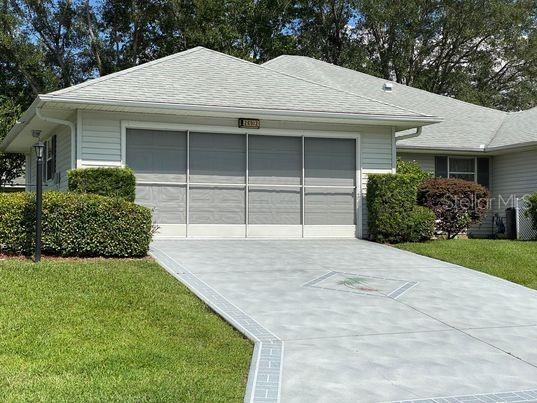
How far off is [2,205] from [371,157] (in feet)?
28.2

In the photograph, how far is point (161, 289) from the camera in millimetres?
7812

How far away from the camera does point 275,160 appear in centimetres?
1403

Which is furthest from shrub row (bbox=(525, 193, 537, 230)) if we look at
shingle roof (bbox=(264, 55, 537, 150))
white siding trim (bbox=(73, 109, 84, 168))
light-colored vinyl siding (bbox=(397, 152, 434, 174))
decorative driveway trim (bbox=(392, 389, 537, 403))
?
decorative driveway trim (bbox=(392, 389, 537, 403))

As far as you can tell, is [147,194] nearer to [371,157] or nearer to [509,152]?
[371,157]

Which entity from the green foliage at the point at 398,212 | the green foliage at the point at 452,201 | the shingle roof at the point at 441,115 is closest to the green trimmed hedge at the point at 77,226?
the green foliage at the point at 398,212

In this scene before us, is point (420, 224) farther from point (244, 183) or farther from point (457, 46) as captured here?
point (457, 46)

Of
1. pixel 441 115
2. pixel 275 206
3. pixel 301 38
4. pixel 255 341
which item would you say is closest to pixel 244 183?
pixel 275 206

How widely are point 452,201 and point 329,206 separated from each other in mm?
3134

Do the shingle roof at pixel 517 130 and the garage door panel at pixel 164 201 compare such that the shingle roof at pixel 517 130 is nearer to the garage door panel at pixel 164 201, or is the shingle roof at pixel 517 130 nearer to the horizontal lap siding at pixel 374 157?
the horizontal lap siding at pixel 374 157

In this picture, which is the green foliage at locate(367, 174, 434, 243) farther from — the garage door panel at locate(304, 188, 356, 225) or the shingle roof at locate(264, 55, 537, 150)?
the shingle roof at locate(264, 55, 537, 150)

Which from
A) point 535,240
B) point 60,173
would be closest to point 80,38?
point 60,173

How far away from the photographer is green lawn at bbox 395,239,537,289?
35.1 ft

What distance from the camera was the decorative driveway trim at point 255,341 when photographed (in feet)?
15.2

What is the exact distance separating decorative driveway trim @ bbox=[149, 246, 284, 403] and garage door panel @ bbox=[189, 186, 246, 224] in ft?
13.0
